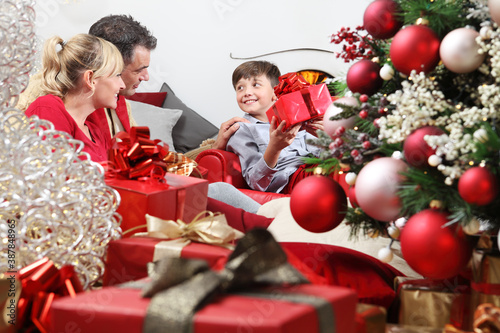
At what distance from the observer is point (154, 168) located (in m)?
1.16

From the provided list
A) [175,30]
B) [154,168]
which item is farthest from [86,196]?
[175,30]

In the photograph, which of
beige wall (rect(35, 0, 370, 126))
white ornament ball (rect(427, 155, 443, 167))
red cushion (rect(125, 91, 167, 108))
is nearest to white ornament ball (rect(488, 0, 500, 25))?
white ornament ball (rect(427, 155, 443, 167))

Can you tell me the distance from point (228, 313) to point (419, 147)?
1.50 ft

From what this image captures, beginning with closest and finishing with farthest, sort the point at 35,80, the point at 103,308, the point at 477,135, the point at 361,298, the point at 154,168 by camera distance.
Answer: the point at 103,308, the point at 477,135, the point at 361,298, the point at 154,168, the point at 35,80

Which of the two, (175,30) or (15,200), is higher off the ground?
(175,30)

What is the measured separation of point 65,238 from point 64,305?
25cm

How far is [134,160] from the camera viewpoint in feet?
3.79

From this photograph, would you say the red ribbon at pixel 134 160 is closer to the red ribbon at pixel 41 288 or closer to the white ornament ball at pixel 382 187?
the red ribbon at pixel 41 288

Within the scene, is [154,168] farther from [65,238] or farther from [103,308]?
[103,308]

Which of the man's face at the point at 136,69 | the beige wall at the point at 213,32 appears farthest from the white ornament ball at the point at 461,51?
the beige wall at the point at 213,32

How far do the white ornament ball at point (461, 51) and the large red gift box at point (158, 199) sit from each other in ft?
1.93

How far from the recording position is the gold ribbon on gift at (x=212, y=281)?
24.1 inches

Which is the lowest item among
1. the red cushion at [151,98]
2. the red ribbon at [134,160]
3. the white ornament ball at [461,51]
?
the red ribbon at [134,160]

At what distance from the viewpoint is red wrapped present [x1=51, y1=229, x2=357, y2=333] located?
0.60 m
